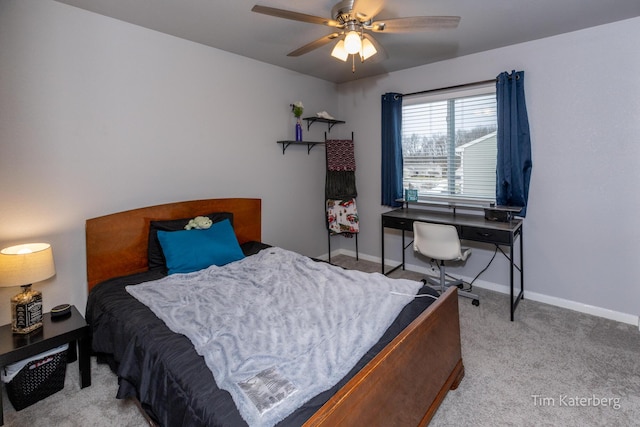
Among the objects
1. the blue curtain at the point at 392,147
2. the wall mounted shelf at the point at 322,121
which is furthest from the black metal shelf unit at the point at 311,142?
the blue curtain at the point at 392,147

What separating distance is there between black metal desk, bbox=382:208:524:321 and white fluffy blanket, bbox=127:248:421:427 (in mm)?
1282

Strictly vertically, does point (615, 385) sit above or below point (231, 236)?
below

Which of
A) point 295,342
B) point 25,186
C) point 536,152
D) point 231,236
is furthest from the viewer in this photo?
point 536,152

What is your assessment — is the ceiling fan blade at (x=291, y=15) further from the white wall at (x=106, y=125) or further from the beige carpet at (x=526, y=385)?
the beige carpet at (x=526, y=385)

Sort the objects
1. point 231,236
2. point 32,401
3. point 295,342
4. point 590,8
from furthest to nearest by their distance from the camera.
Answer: point 231,236
point 590,8
point 32,401
point 295,342

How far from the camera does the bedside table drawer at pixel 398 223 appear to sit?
11.5 feet

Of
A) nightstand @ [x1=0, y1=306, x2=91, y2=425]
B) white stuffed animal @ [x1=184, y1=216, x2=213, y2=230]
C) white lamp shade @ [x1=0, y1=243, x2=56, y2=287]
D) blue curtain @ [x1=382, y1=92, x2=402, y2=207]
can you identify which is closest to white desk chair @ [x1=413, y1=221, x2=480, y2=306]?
blue curtain @ [x1=382, y1=92, x2=402, y2=207]

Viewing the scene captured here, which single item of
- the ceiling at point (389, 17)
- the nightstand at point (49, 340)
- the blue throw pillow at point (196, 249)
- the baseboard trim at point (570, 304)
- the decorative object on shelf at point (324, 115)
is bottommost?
the baseboard trim at point (570, 304)

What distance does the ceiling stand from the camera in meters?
2.29

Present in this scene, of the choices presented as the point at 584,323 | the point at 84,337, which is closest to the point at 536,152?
the point at 584,323

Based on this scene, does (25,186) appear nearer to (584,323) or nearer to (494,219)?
(494,219)

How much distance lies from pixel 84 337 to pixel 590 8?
4.12 m

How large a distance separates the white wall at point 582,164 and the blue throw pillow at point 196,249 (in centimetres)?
279

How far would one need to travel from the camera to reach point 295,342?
1508 millimetres
